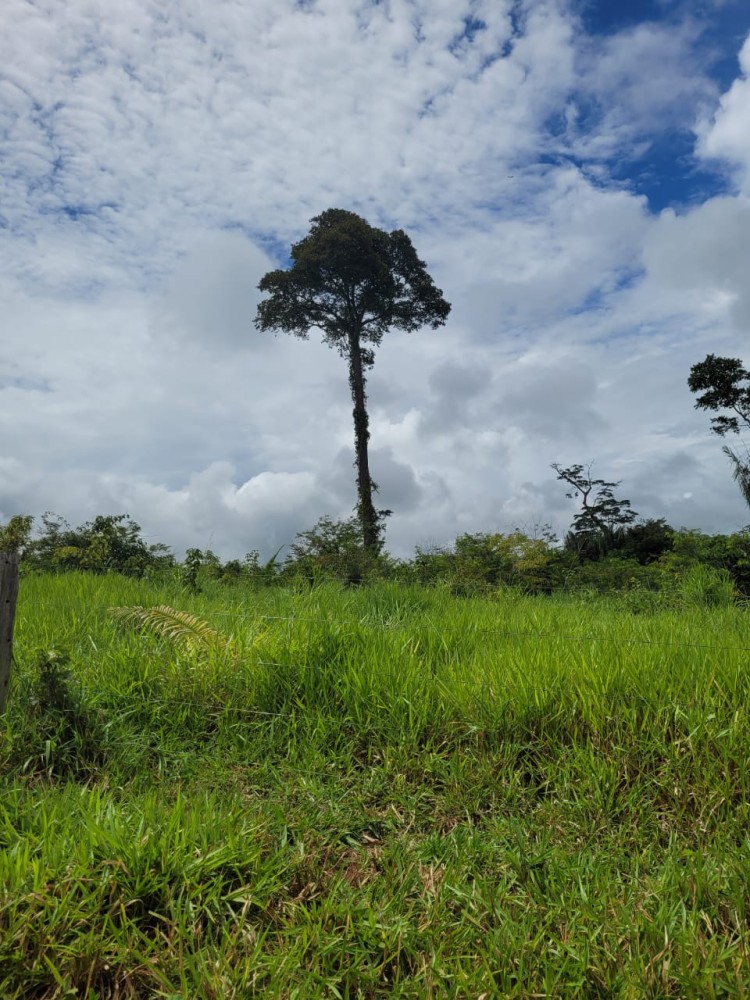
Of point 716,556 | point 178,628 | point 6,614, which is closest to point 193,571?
point 178,628

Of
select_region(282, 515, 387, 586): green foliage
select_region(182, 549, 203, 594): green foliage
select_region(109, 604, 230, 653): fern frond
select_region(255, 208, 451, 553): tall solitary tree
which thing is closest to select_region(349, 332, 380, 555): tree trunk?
select_region(255, 208, 451, 553): tall solitary tree

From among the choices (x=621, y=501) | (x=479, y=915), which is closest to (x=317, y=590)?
(x=479, y=915)

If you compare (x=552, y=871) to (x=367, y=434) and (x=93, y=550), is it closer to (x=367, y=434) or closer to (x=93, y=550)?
(x=93, y=550)

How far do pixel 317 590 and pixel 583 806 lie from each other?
486 centimetres

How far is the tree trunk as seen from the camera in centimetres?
2341

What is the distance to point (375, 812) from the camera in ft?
12.6

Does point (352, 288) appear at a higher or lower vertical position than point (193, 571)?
higher

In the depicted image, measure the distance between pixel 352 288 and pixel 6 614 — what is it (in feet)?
77.8

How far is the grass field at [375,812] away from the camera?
2756mm

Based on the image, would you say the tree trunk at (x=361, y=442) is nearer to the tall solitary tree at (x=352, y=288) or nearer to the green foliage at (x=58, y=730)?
the tall solitary tree at (x=352, y=288)

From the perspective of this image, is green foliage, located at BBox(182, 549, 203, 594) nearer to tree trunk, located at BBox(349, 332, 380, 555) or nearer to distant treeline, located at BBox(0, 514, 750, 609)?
distant treeline, located at BBox(0, 514, 750, 609)

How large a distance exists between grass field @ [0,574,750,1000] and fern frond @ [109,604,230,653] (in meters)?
0.04

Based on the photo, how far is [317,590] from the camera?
8344 millimetres

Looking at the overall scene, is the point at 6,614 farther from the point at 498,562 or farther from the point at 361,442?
the point at 361,442
